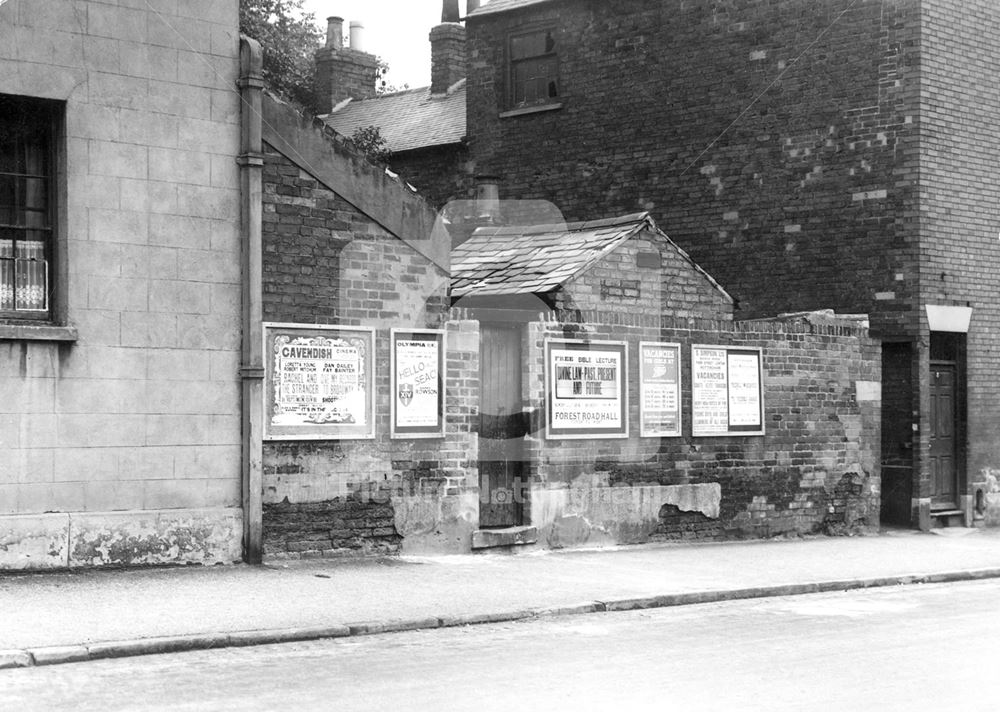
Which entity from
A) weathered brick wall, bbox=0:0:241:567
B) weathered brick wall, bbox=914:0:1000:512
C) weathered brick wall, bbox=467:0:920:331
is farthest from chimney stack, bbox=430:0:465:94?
weathered brick wall, bbox=0:0:241:567

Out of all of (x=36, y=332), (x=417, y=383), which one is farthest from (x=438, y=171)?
(x=36, y=332)

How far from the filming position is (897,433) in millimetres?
18391

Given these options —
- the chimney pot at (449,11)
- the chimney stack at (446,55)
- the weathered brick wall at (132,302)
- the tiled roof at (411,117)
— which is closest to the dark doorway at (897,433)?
the tiled roof at (411,117)

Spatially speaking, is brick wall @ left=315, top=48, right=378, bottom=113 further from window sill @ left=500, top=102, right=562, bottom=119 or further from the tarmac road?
the tarmac road

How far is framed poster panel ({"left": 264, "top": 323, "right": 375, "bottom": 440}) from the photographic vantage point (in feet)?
41.7

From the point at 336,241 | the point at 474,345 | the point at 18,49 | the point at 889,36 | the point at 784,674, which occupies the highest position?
the point at 889,36

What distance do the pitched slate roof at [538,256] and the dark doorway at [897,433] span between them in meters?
3.55

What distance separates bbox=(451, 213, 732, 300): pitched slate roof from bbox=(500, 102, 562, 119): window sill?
5420 millimetres

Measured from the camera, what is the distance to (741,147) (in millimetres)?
19922

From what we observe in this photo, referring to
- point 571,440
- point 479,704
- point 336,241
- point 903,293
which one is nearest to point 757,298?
point 903,293

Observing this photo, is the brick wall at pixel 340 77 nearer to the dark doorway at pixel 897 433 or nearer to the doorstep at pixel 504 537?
the dark doorway at pixel 897 433

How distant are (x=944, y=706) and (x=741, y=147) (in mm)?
13853

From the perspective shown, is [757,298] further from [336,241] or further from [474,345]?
[336,241]

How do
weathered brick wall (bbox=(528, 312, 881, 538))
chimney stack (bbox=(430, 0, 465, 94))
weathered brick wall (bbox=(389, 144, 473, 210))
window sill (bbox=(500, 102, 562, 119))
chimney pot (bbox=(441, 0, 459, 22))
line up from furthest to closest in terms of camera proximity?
chimney pot (bbox=(441, 0, 459, 22)), chimney stack (bbox=(430, 0, 465, 94)), weathered brick wall (bbox=(389, 144, 473, 210)), window sill (bbox=(500, 102, 562, 119)), weathered brick wall (bbox=(528, 312, 881, 538))
